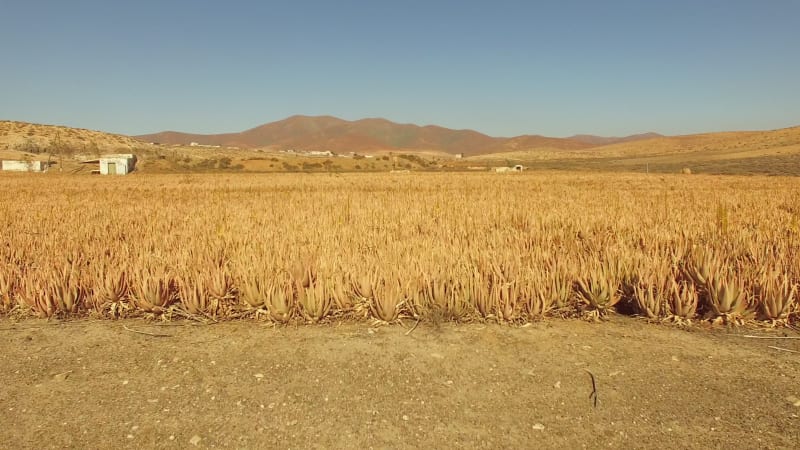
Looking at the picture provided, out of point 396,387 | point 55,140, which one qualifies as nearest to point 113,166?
point 55,140

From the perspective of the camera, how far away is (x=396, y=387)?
260 centimetres

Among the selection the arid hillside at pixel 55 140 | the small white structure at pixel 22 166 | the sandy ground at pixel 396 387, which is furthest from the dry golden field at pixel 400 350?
the arid hillside at pixel 55 140

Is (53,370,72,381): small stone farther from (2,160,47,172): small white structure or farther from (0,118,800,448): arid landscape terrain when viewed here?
(2,160,47,172): small white structure

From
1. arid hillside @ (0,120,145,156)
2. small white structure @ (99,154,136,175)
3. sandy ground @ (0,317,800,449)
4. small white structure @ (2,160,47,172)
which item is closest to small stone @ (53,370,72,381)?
sandy ground @ (0,317,800,449)

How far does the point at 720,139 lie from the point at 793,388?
133 m

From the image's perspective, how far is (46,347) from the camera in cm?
322

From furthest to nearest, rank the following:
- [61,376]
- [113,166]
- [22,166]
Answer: [22,166] → [113,166] → [61,376]

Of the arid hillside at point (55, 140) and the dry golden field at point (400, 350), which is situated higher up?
the arid hillside at point (55, 140)

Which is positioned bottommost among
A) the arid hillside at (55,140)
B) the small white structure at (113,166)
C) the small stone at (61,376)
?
the small stone at (61,376)

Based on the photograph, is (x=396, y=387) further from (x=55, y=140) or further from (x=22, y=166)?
(x=55, y=140)

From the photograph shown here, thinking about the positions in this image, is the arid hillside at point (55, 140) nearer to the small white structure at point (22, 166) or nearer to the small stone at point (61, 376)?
the small white structure at point (22, 166)

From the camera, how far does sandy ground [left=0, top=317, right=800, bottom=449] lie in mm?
2145

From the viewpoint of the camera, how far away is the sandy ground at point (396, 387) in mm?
2145

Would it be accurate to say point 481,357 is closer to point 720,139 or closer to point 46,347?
point 46,347
